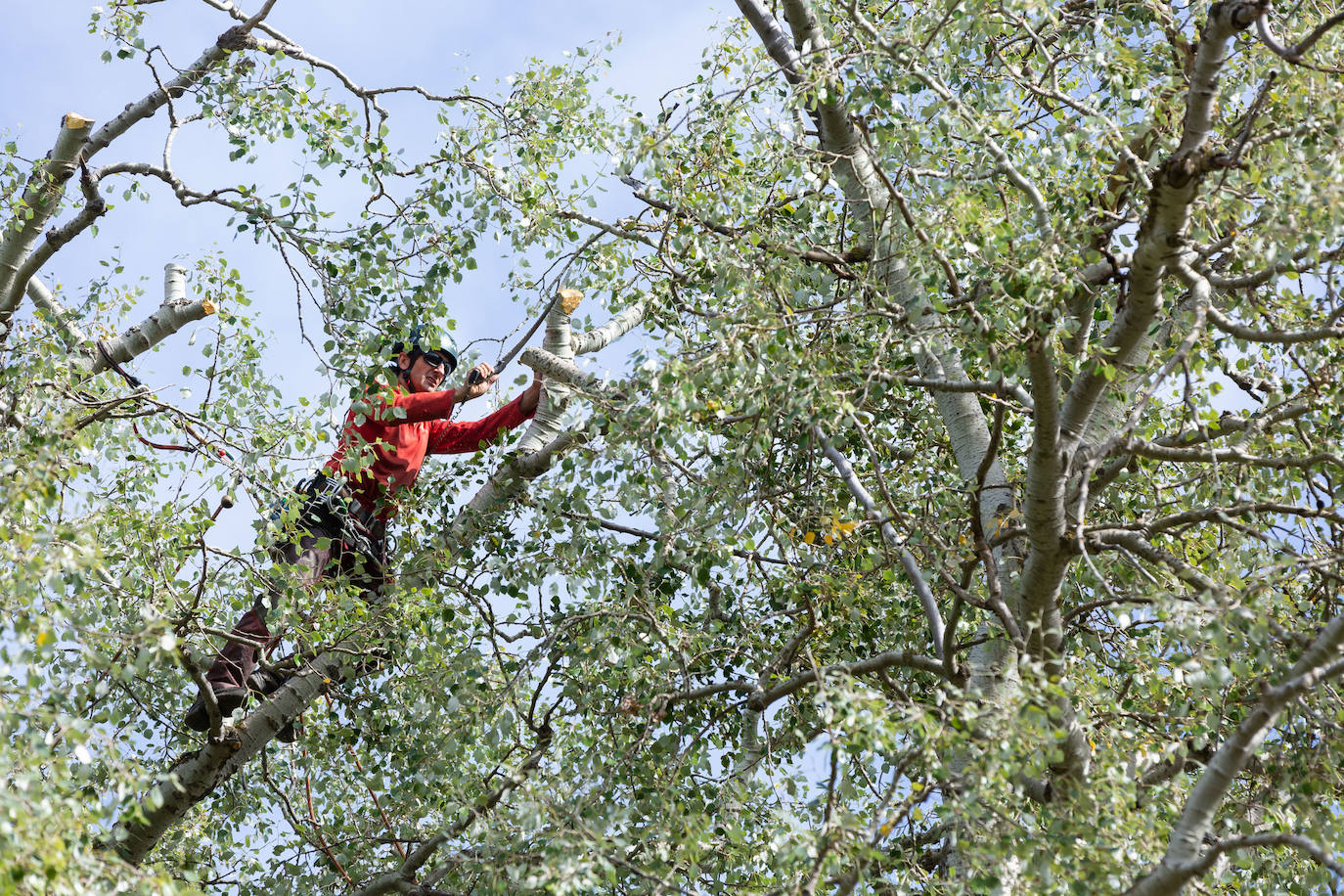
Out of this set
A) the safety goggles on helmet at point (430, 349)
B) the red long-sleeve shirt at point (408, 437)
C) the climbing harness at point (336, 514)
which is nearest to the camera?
the climbing harness at point (336, 514)

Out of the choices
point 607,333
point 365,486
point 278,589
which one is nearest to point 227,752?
point 278,589

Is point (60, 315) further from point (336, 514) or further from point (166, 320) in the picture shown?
point (336, 514)

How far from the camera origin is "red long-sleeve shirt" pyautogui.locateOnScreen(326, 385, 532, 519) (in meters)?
7.47

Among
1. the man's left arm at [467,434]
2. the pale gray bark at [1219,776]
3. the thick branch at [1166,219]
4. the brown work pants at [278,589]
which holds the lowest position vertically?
the pale gray bark at [1219,776]

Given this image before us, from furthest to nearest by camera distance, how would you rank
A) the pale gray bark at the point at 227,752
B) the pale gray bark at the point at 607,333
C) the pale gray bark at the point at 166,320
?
the pale gray bark at the point at 166,320 → the pale gray bark at the point at 607,333 → the pale gray bark at the point at 227,752

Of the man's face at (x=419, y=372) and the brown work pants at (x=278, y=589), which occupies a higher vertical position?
the man's face at (x=419, y=372)

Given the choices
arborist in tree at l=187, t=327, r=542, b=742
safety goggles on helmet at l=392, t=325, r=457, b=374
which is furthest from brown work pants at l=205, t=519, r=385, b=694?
safety goggles on helmet at l=392, t=325, r=457, b=374

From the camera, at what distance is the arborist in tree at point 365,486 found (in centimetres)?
704

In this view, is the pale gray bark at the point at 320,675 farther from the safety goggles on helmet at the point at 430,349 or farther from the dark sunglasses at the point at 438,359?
the dark sunglasses at the point at 438,359

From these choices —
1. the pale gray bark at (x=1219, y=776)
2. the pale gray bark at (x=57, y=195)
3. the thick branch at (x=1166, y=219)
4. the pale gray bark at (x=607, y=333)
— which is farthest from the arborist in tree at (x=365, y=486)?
the pale gray bark at (x=1219, y=776)

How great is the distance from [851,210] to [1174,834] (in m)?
4.06

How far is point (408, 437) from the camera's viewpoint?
8234 millimetres

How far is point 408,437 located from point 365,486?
403 millimetres

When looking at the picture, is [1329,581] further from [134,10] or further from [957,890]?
[134,10]
